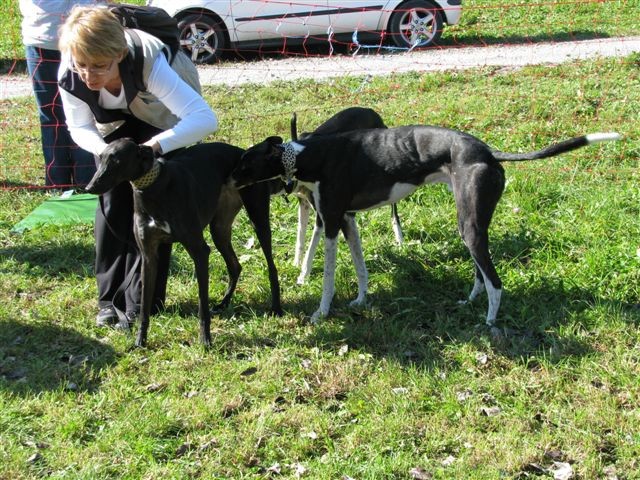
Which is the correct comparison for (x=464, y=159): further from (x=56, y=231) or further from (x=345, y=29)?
(x=345, y=29)

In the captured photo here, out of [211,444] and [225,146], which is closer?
[211,444]

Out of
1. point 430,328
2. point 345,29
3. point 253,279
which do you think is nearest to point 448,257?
point 430,328

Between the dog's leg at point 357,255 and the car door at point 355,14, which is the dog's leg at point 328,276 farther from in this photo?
the car door at point 355,14

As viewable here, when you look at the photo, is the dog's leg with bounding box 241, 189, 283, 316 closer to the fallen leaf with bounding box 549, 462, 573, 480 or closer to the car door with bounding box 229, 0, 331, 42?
the fallen leaf with bounding box 549, 462, 573, 480

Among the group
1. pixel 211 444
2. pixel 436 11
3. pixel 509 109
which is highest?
pixel 436 11

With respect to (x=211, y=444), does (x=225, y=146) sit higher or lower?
higher

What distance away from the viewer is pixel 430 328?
484 centimetres

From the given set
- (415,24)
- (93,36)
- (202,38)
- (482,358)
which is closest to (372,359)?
(482,358)

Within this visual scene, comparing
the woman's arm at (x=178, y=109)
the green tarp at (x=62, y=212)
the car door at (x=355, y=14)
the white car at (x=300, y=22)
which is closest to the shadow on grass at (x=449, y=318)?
the woman's arm at (x=178, y=109)

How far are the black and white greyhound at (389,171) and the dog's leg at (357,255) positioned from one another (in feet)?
0.08

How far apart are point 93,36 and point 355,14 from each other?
823cm

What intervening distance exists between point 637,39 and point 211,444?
1011 cm

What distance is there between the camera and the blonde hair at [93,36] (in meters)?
3.95

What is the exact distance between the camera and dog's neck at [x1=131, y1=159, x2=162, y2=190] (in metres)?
4.17
